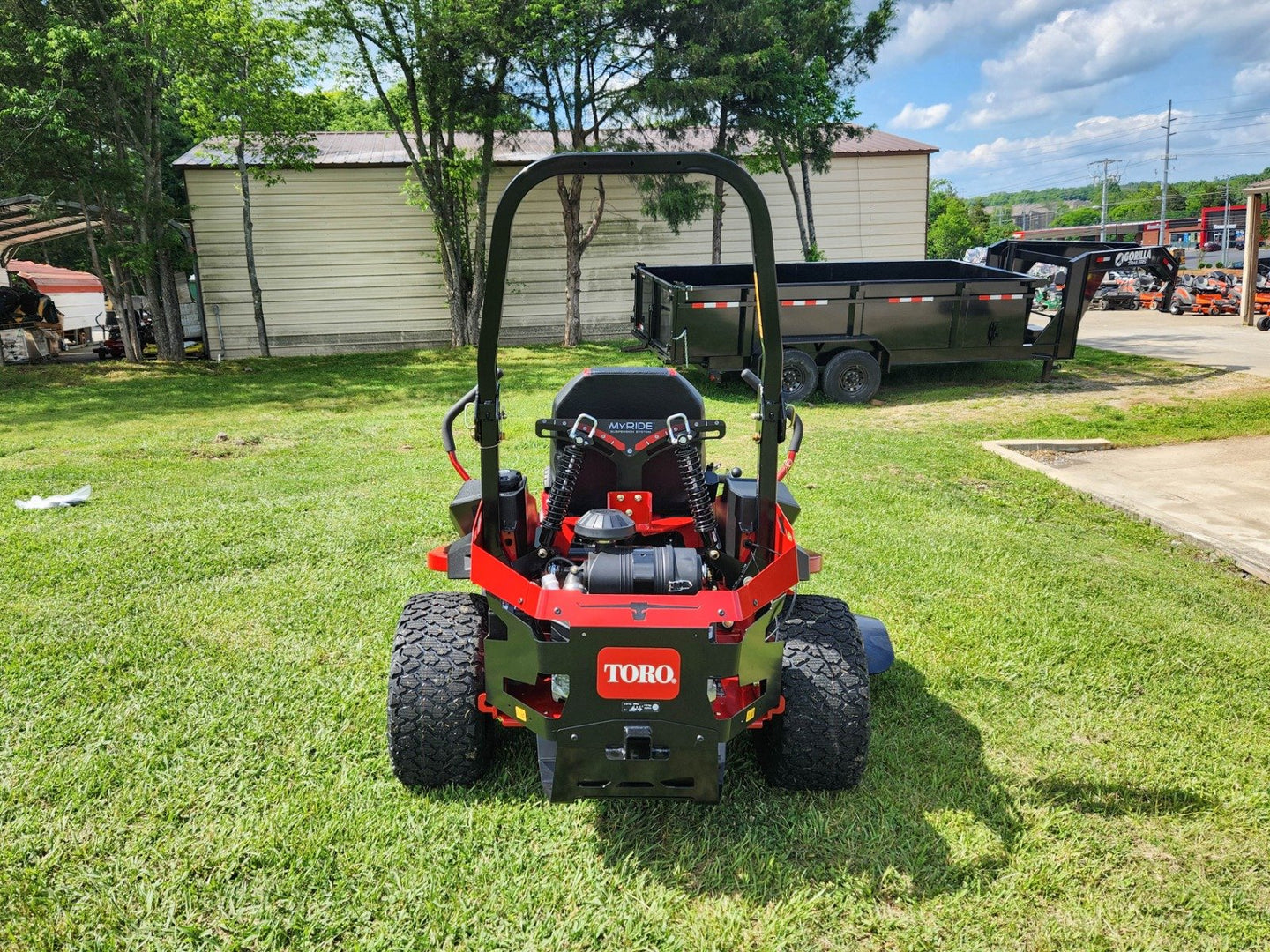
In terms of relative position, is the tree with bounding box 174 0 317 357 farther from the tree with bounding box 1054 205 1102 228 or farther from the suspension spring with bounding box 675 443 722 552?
the tree with bounding box 1054 205 1102 228

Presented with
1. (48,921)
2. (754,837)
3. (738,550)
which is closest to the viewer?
(48,921)

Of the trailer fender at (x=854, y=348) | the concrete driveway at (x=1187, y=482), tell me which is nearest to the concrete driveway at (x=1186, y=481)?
the concrete driveway at (x=1187, y=482)

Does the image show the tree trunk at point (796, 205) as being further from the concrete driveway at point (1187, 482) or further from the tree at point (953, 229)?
the tree at point (953, 229)

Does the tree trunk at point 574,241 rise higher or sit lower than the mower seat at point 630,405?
higher

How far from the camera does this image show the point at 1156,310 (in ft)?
78.8

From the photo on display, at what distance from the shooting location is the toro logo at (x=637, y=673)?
2543 mm

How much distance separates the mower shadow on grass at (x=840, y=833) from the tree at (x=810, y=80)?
1447 cm

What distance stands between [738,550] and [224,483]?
18.3 ft

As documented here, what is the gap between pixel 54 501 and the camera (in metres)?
6.61

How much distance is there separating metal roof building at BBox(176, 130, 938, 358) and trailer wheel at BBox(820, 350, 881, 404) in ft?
25.7

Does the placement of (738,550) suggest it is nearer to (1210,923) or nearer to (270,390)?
(1210,923)

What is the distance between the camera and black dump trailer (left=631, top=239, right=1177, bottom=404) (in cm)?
1088

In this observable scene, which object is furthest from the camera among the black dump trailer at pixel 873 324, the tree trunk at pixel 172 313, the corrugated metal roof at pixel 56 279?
the corrugated metal roof at pixel 56 279

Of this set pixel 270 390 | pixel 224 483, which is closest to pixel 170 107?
pixel 270 390
